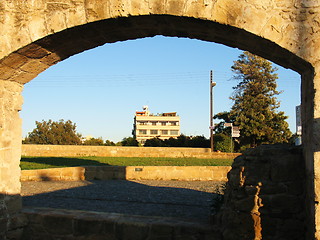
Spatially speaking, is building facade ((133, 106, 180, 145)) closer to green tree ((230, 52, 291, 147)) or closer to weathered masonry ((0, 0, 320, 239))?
green tree ((230, 52, 291, 147))

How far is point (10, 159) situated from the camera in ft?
14.6

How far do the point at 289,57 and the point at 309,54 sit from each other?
0.22 m

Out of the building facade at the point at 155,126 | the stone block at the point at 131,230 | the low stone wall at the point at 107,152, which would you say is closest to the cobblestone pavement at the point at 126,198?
the stone block at the point at 131,230

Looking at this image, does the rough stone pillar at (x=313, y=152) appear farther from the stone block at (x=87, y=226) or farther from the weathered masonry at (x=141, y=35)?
the stone block at (x=87, y=226)

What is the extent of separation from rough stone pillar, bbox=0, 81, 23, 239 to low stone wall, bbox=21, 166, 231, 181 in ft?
21.1

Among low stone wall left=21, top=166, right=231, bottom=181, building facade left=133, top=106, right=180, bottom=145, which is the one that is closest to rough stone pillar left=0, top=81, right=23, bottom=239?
low stone wall left=21, top=166, right=231, bottom=181

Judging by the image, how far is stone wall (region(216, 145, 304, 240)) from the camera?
3.50 metres

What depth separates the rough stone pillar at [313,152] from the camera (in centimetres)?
304

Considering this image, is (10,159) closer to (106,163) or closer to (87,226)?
(87,226)

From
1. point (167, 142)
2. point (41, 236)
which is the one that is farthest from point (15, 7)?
point (167, 142)

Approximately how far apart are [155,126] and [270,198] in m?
69.2

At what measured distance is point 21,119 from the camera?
4.70 m

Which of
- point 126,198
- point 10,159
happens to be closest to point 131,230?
point 10,159

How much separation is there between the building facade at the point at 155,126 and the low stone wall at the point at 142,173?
60241mm
